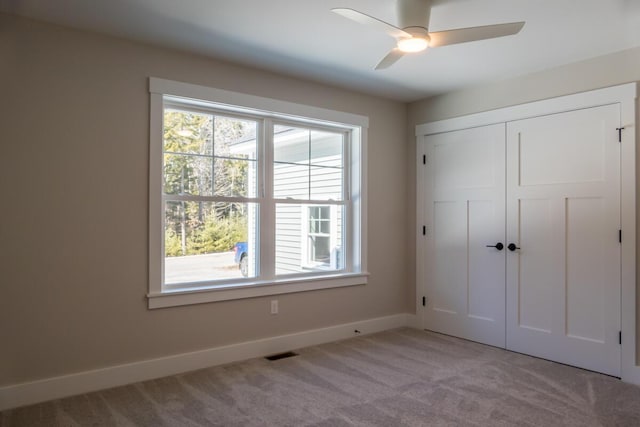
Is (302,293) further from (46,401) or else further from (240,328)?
(46,401)

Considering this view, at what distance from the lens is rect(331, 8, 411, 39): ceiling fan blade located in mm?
2238

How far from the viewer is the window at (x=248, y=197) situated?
3424 mm

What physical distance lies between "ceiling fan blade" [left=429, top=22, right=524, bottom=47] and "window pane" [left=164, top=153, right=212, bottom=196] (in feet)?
6.65

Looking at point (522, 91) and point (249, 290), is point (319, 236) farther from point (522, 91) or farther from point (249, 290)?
point (522, 91)

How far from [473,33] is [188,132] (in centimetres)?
226

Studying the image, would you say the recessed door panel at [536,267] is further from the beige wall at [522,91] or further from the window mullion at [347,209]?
the window mullion at [347,209]

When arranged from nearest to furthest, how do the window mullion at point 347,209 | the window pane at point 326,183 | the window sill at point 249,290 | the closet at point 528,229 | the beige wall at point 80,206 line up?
1. the beige wall at point 80,206
2. the window sill at point 249,290
3. the closet at point 528,229
4. the window pane at point 326,183
5. the window mullion at point 347,209

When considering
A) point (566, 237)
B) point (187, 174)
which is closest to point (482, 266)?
point (566, 237)

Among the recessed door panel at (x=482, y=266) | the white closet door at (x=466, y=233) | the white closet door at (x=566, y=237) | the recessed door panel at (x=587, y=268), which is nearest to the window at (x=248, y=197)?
the white closet door at (x=466, y=233)

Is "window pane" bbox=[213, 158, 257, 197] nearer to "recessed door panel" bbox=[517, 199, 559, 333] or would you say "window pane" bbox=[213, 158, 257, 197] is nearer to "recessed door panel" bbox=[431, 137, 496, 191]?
"recessed door panel" bbox=[431, 137, 496, 191]

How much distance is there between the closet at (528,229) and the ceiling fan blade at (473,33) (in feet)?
5.15

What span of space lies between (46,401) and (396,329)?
128 inches

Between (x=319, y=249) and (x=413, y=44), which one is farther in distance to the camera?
(x=319, y=249)

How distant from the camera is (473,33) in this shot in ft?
8.09
